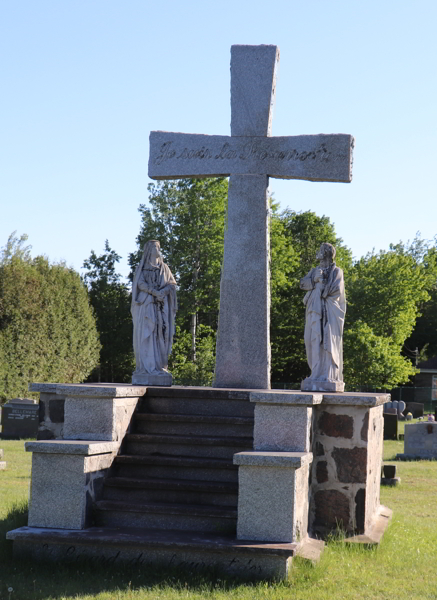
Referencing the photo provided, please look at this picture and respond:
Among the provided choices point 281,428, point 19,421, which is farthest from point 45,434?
point 19,421

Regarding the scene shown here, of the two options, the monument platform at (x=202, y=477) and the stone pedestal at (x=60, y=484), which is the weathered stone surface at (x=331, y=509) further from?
the stone pedestal at (x=60, y=484)

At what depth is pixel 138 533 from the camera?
689cm

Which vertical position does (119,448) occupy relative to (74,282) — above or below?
below

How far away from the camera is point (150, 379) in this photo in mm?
8953

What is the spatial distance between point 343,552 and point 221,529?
3.78 feet

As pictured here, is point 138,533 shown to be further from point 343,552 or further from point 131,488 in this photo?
point 343,552

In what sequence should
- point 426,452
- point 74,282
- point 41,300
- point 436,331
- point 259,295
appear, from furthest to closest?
point 436,331 → point 74,282 → point 41,300 → point 426,452 → point 259,295

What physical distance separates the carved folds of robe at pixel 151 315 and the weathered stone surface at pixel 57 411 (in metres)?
0.95

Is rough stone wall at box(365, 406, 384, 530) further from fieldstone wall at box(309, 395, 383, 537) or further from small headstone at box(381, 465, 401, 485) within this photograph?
small headstone at box(381, 465, 401, 485)

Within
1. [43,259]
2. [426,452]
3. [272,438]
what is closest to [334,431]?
[272,438]

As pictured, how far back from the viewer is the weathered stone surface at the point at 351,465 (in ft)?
26.0

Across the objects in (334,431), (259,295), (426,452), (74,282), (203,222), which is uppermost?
(203,222)

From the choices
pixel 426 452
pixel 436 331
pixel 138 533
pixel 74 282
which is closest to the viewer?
pixel 138 533

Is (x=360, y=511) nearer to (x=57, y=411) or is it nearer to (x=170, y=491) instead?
(x=170, y=491)
